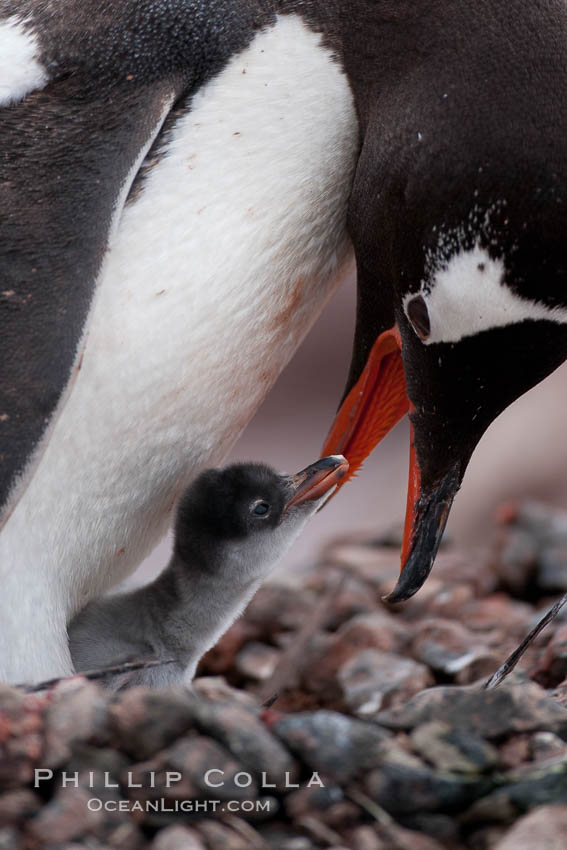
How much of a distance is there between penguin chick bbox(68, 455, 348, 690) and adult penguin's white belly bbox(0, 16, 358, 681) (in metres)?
0.10

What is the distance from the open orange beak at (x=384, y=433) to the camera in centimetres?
203

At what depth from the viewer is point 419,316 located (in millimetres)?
1890

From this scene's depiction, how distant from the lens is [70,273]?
69.5 inches

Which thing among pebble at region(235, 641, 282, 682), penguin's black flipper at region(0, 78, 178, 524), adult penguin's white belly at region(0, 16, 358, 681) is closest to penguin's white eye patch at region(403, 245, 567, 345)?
adult penguin's white belly at region(0, 16, 358, 681)

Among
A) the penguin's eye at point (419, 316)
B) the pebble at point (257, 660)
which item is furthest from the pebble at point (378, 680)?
the penguin's eye at point (419, 316)

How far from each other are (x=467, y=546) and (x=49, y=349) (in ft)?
9.25

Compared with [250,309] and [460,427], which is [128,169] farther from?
[460,427]

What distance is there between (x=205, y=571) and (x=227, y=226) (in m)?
0.61

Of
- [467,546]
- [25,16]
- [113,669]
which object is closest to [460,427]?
[113,669]

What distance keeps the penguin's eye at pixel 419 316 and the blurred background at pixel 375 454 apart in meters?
1.54

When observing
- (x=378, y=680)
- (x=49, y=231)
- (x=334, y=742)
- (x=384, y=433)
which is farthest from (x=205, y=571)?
(x=334, y=742)

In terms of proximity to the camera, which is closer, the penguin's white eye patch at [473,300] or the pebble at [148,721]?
the pebble at [148,721]

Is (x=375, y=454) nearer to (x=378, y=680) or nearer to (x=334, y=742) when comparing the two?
(x=378, y=680)

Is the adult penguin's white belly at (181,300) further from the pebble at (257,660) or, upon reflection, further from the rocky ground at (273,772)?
the pebble at (257,660)
